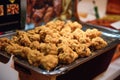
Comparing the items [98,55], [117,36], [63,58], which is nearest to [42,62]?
[63,58]

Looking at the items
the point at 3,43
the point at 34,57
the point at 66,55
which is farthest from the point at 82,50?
the point at 3,43

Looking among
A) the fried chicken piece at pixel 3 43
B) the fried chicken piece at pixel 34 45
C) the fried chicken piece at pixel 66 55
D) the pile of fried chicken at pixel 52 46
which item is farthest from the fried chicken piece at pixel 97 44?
the fried chicken piece at pixel 3 43

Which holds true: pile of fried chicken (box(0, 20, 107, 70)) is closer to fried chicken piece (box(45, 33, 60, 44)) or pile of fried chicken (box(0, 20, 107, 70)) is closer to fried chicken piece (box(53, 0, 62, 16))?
fried chicken piece (box(45, 33, 60, 44))

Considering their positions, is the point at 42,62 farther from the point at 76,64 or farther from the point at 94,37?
the point at 94,37

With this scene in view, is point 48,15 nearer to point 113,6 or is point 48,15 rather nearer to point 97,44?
point 97,44

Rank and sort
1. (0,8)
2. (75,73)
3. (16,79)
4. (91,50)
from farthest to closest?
(0,8)
(91,50)
(75,73)
(16,79)

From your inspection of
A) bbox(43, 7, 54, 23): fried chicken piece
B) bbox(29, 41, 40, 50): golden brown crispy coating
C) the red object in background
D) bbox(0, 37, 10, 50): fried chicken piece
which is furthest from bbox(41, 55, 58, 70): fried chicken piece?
the red object in background

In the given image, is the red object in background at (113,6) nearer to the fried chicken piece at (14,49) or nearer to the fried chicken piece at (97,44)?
the fried chicken piece at (97,44)
